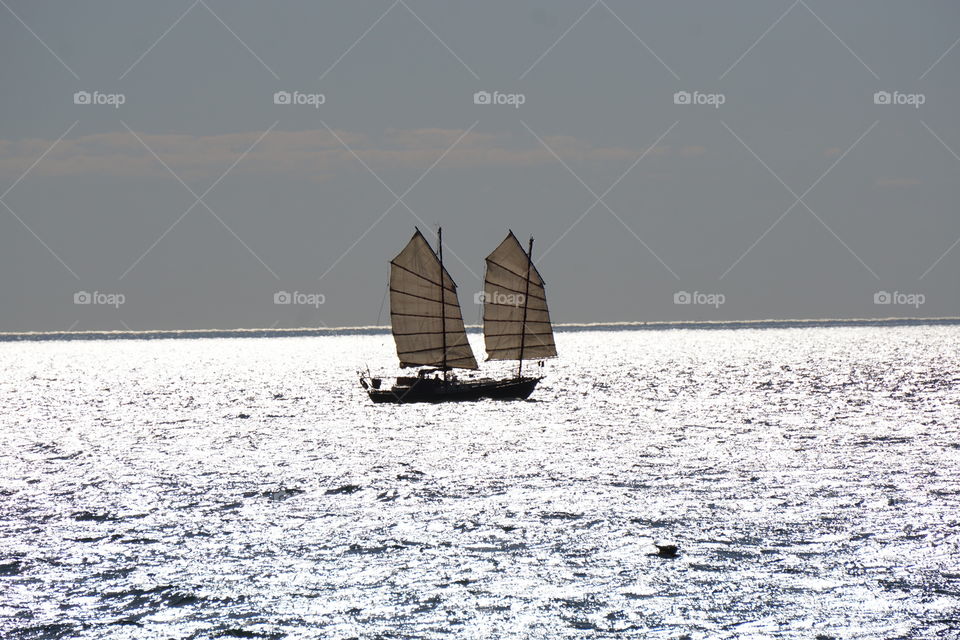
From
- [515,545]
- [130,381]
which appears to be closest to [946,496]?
[515,545]

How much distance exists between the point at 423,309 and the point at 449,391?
5.20 m

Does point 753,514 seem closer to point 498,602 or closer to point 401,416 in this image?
point 498,602

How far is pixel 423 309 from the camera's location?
163 feet

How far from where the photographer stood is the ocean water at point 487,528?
49.0 ft

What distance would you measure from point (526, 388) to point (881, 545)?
1469 inches

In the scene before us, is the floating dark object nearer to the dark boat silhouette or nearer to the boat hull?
the dark boat silhouette

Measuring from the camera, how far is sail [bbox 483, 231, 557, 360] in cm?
5184

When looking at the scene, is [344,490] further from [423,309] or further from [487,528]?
[423,309]

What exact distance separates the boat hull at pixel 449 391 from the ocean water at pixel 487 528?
24.2 ft

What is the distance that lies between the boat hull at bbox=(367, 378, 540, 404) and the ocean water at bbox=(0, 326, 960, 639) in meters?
7.37

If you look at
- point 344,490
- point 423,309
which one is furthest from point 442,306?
point 344,490

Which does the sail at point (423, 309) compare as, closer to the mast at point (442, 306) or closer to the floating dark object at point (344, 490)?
the mast at point (442, 306)

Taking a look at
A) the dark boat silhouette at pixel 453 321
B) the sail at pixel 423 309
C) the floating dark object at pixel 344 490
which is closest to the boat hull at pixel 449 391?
the dark boat silhouette at pixel 453 321

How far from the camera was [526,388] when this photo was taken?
183ft
